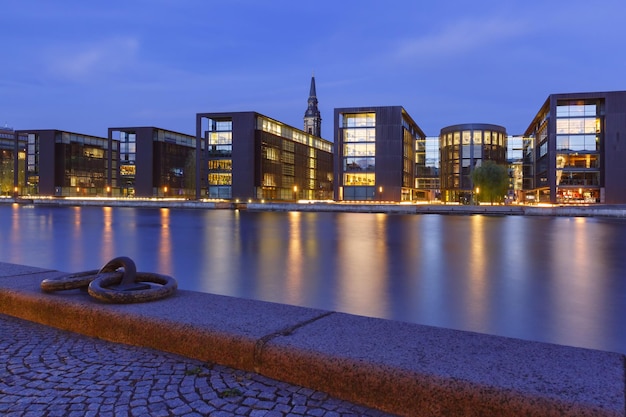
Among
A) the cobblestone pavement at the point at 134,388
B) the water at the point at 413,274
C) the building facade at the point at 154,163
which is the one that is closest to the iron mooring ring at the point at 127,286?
the cobblestone pavement at the point at 134,388

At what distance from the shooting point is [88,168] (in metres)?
148

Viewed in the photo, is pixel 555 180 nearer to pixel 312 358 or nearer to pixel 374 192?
pixel 374 192

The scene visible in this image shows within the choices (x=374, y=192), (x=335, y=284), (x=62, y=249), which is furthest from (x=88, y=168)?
(x=335, y=284)

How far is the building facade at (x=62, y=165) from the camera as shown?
5399 inches

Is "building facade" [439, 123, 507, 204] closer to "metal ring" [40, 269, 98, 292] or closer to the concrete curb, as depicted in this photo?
"metal ring" [40, 269, 98, 292]

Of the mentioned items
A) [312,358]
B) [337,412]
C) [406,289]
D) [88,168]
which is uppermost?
[88,168]

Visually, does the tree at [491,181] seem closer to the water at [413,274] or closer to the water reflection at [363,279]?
the water at [413,274]

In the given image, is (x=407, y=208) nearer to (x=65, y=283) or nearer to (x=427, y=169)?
(x=427, y=169)

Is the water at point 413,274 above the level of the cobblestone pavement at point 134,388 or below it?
below

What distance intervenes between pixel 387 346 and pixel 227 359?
57.2 inches

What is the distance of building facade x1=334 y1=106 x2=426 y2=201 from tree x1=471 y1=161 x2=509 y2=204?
16.5m

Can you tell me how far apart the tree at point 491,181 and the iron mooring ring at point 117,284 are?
9337 centimetres

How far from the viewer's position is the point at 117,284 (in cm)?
629

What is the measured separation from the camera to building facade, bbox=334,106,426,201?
102438mm
